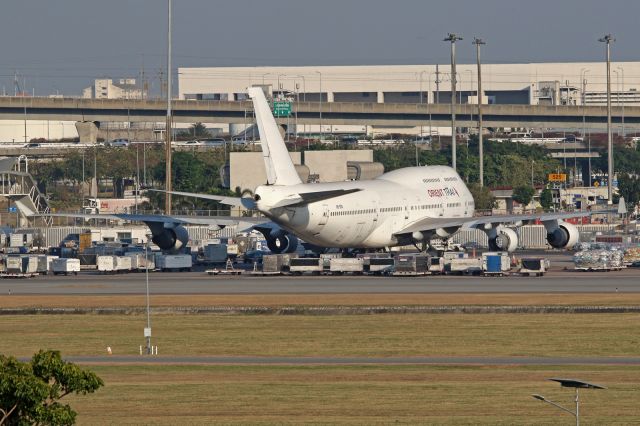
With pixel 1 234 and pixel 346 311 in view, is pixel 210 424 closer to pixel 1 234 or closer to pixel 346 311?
pixel 346 311

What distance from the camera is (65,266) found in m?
→ 103

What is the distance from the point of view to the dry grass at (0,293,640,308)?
75250 millimetres

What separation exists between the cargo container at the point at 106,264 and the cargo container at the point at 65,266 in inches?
64.6

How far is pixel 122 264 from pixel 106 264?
4.73 ft

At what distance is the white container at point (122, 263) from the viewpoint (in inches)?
4104

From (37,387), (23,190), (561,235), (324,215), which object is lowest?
(37,387)

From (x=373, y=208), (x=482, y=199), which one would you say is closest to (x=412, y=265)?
(x=373, y=208)

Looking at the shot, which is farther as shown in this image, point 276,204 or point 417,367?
point 276,204

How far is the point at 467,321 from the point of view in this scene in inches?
2697

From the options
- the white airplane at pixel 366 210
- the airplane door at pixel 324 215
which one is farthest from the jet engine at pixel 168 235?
the airplane door at pixel 324 215

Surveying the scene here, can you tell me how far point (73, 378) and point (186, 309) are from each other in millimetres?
40909

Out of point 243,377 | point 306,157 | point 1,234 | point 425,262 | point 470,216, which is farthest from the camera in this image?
point 306,157

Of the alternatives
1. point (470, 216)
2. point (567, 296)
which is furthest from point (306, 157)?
point (567, 296)

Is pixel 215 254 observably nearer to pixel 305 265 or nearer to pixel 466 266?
pixel 305 265
